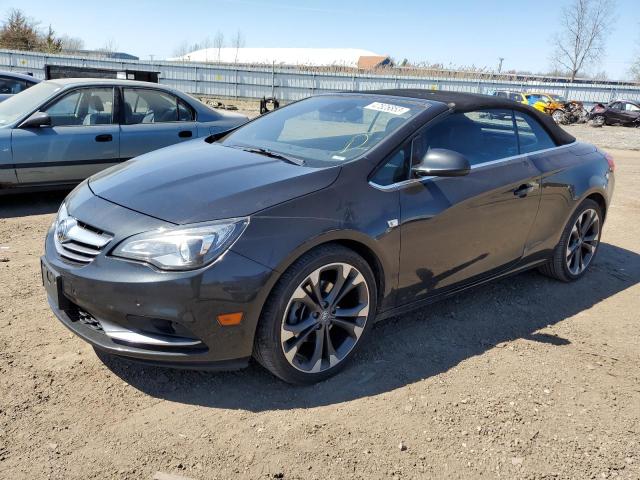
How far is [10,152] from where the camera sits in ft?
19.4

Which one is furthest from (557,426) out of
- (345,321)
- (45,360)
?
(45,360)

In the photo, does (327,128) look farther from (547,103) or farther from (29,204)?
(547,103)

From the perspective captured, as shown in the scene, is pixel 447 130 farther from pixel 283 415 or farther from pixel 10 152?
pixel 10 152

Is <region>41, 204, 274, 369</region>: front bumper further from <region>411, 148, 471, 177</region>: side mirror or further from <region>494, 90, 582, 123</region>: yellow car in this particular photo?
<region>494, 90, 582, 123</region>: yellow car

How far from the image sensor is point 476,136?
384cm

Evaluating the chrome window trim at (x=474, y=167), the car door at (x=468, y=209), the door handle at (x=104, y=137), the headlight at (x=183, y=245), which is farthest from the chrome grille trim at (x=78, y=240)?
the door handle at (x=104, y=137)

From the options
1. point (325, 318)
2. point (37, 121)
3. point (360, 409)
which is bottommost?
point (360, 409)

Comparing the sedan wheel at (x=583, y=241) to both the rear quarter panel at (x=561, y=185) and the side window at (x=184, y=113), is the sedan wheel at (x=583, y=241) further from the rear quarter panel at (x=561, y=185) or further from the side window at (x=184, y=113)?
the side window at (x=184, y=113)

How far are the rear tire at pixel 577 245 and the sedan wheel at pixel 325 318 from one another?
2.29m

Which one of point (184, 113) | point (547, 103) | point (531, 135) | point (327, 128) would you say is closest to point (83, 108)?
point (184, 113)

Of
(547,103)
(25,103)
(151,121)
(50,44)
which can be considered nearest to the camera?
(25,103)

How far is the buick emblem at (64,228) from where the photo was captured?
2916 millimetres

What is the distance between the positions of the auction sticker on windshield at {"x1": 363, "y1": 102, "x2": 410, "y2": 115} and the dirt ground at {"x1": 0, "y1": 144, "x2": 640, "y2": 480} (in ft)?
4.62

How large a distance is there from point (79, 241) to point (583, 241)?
407 centimetres
